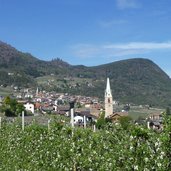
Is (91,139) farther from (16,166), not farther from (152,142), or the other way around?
(16,166)

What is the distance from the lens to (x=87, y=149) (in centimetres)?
959

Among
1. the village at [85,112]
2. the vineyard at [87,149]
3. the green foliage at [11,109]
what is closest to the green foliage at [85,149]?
the vineyard at [87,149]

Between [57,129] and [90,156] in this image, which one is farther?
[57,129]

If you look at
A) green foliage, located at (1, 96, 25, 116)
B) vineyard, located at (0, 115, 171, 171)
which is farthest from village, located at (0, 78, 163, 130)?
green foliage, located at (1, 96, 25, 116)

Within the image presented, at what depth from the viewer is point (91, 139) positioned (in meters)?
9.91

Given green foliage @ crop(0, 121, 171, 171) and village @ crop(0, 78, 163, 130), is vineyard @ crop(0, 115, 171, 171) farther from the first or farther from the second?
village @ crop(0, 78, 163, 130)

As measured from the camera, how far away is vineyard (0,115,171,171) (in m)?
6.63

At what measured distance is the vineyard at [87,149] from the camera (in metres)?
6.63

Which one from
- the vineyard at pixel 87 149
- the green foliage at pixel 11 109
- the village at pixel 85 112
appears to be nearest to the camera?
the vineyard at pixel 87 149

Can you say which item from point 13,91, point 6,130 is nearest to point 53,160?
point 6,130

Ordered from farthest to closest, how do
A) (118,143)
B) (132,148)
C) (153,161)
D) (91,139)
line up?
(91,139)
(118,143)
(132,148)
(153,161)

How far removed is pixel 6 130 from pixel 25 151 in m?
4.24

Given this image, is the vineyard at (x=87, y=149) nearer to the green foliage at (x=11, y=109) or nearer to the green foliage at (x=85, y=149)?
the green foliage at (x=85, y=149)

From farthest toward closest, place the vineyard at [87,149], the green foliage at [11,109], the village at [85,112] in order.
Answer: the green foliage at [11,109] → the village at [85,112] → the vineyard at [87,149]
